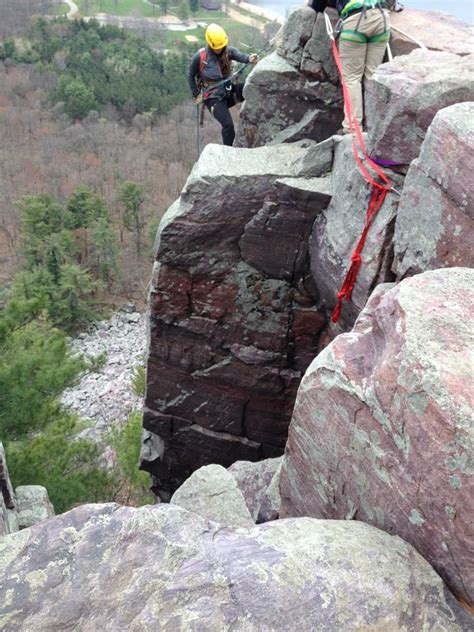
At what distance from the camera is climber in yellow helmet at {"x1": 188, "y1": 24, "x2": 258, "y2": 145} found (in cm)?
883

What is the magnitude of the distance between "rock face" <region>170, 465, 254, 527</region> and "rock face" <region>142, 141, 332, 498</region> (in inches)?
86.2

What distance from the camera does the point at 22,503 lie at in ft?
25.0

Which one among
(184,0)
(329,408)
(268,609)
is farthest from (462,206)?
(184,0)

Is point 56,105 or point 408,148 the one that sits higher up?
point 408,148

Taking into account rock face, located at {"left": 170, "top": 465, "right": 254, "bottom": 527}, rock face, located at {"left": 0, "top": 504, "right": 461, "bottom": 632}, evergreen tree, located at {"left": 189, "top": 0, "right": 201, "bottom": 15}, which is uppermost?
rock face, located at {"left": 0, "top": 504, "right": 461, "bottom": 632}

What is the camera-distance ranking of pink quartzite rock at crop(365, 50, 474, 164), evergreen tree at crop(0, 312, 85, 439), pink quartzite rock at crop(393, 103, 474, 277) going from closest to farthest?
pink quartzite rock at crop(393, 103, 474, 277) < pink quartzite rock at crop(365, 50, 474, 164) < evergreen tree at crop(0, 312, 85, 439)

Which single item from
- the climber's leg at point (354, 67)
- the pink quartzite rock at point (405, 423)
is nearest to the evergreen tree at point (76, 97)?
the climber's leg at point (354, 67)

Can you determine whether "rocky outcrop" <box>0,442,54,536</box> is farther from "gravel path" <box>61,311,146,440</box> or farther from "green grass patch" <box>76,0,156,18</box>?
"green grass patch" <box>76,0,156,18</box>

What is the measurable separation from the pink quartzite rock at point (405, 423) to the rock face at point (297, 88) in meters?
4.91

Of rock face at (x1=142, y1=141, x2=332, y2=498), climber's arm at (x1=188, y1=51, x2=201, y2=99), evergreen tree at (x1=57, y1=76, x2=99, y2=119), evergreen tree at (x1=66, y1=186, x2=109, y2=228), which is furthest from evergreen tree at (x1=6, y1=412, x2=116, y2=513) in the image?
evergreen tree at (x1=57, y1=76, x2=99, y2=119)

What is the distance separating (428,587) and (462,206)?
2777 mm

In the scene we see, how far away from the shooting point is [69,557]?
3107 mm

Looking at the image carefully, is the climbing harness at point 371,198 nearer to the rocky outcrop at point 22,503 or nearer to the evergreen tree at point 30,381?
the rocky outcrop at point 22,503

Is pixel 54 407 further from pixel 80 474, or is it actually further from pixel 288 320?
pixel 288 320
